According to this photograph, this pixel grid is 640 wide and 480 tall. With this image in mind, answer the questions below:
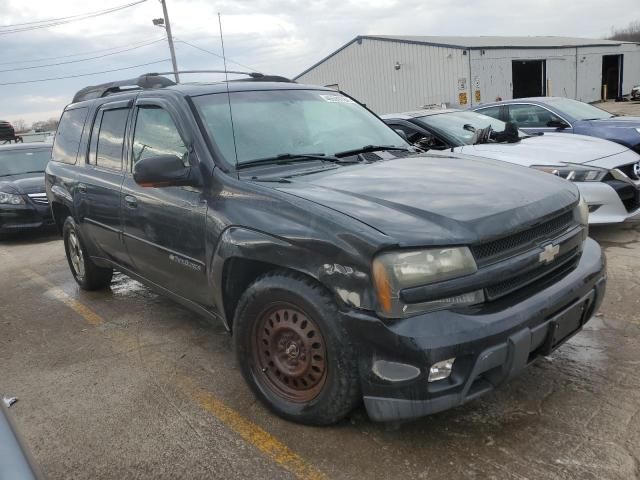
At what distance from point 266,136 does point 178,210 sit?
71cm

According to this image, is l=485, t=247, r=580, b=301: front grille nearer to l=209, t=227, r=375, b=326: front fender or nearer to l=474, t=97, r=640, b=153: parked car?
l=209, t=227, r=375, b=326: front fender

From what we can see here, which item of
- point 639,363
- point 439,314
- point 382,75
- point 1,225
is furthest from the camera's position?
point 382,75

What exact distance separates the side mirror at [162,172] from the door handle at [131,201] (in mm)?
706

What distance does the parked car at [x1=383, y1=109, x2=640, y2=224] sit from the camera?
534cm

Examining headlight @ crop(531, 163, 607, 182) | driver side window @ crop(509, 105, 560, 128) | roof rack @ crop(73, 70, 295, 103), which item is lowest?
headlight @ crop(531, 163, 607, 182)

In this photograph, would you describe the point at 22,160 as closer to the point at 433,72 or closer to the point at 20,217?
the point at 20,217

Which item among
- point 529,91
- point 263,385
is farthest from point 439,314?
point 529,91

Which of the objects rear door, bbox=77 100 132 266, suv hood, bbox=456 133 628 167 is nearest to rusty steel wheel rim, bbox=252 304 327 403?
rear door, bbox=77 100 132 266

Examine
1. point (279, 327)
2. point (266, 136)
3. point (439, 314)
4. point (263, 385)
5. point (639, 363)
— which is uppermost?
point (266, 136)

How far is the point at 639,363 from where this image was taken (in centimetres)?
321

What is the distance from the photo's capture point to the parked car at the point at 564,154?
534cm

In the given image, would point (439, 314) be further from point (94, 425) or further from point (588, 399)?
point (94, 425)

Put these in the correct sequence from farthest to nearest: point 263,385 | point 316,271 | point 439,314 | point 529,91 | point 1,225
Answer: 1. point 529,91
2. point 1,225
3. point 263,385
4. point 316,271
5. point 439,314

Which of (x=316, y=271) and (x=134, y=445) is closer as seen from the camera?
(x=316, y=271)
